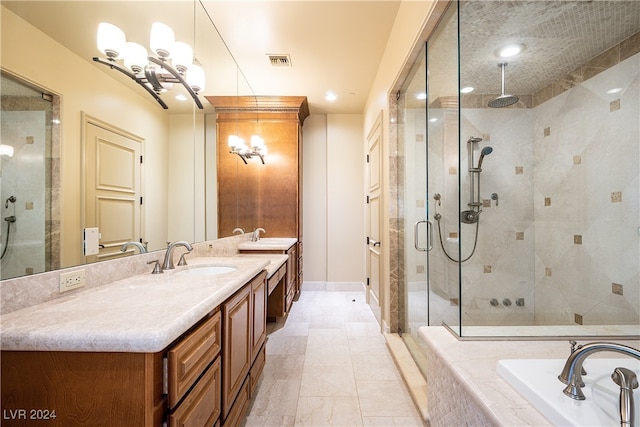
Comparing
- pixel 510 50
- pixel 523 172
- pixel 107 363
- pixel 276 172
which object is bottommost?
pixel 107 363

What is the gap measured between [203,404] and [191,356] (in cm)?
25

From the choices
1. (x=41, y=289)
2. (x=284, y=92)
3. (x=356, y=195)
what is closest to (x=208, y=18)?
(x=284, y=92)

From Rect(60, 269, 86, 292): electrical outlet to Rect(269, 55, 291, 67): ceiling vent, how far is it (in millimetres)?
2487

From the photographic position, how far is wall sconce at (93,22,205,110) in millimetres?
1239

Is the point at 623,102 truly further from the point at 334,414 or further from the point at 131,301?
the point at 131,301

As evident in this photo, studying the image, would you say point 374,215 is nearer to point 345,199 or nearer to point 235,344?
point 345,199

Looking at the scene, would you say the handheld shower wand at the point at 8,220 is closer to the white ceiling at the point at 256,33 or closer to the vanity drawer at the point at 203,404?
the white ceiling at the point at 256,33

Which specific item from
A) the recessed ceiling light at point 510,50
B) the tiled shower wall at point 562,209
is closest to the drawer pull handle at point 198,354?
the tiled shower wall at point 562,209

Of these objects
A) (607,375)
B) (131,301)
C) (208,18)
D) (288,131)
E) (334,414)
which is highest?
(208,18)

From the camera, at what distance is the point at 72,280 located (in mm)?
1028

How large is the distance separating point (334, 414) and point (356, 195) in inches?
117

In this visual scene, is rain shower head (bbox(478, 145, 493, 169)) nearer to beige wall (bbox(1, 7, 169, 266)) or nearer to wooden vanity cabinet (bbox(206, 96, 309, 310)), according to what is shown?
wooden vanity cabinet (bbox(206, 96, 309, 310))

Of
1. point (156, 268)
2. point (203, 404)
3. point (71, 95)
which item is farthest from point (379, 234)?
point (71, 95)

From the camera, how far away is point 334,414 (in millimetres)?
1506
